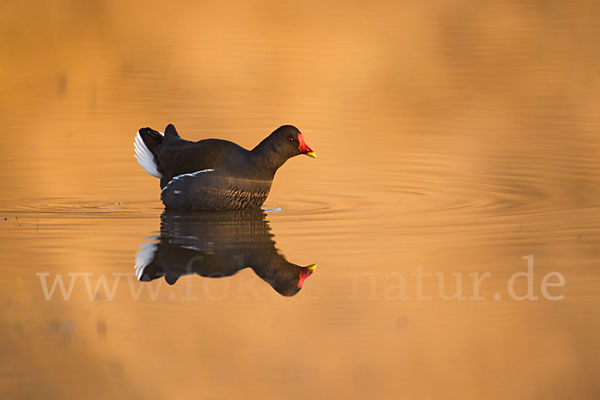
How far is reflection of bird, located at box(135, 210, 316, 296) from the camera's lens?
264 inches

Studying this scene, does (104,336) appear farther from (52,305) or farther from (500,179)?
(500,179)

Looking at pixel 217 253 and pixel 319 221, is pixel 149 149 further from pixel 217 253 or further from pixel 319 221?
pixel 217 253

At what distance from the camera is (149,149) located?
10.1 meters

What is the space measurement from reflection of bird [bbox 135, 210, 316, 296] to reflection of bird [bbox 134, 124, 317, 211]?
0.24m

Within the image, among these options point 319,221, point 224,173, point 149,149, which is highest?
point 149,149

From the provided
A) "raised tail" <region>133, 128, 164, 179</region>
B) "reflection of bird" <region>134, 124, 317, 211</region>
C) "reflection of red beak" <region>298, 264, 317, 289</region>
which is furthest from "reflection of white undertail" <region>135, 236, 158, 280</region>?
"raised tail" <region>133, 128, 164, 179</region>

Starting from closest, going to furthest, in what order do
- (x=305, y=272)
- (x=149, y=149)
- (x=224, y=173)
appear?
1. (x=305, y=272)
2. (x=224, y=173)
3. (x=149, y=149)

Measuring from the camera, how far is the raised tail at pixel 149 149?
9.99 metres

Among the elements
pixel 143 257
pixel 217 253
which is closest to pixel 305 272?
pixel 217 253

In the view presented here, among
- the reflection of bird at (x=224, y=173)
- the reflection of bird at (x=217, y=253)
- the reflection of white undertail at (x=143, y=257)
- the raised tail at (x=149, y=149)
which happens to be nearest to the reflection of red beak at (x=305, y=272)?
the reflection of bird at (x=217, y=253)

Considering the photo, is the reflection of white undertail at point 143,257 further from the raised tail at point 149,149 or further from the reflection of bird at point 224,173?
the raised tail at point 149,149

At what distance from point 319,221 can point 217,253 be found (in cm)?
152

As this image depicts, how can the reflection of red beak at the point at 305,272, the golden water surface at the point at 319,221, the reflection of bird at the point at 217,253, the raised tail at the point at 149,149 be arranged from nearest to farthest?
1. the golden water surface at the point at 319,221
2. the reflection of red beak at the point at 305,272
3. the reflection of bird at the point at 217,253
4. the raised tail at the point at 149,149

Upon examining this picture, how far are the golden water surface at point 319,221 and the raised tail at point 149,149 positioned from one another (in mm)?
353
